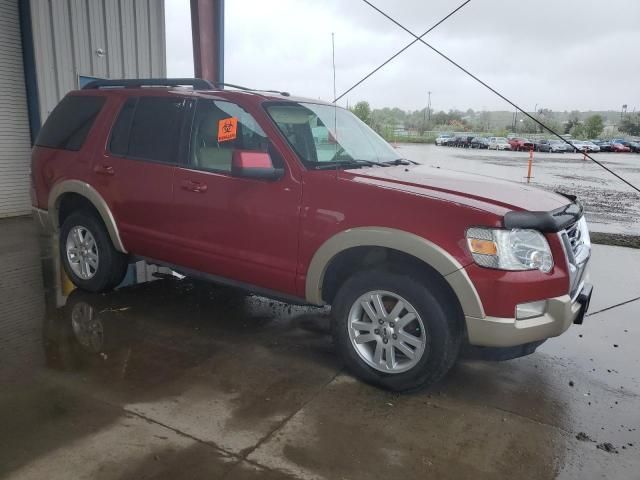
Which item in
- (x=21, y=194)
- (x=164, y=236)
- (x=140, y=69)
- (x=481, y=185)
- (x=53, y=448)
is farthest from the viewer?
(x=140, y=69)

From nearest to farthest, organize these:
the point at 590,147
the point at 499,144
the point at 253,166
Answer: the point at 253,166, the point at 590,147, the point at 499,144

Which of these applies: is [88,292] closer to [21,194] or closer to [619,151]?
[21,194]

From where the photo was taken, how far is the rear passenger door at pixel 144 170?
4.06 m

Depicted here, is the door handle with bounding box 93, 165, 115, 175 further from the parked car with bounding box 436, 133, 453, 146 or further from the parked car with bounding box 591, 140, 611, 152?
the parked car with bounding box 591, 140, 611, 152

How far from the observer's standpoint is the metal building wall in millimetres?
8008

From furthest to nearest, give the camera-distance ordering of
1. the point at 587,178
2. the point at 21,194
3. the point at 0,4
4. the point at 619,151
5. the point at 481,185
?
the point at 619,151 < the point at 587,178 < the point at 21,194 < the point at 0,4 < the point at 481,185

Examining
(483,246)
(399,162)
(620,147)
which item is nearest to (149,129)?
(399,162)

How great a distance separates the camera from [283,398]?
3107 millimetres

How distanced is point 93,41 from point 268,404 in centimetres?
788

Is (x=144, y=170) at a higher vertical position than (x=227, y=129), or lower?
lower

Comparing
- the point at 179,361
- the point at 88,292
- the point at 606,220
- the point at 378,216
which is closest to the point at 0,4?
the point at 88,292

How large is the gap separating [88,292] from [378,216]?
122 inches

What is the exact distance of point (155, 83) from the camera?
4.50m

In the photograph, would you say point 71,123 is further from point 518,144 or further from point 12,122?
point 518,144
